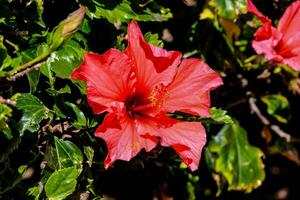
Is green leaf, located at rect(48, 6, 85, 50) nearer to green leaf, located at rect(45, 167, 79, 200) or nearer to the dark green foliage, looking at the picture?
the dark green foliage

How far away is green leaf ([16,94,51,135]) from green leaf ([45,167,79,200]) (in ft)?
0.46

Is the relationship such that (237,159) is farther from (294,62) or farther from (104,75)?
(104,75)

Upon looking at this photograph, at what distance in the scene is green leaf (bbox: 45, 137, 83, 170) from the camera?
1.47 m

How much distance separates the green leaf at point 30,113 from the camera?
4.67 feet

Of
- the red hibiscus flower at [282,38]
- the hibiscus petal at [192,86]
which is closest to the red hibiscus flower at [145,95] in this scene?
the hibiscus petal at [192,86]

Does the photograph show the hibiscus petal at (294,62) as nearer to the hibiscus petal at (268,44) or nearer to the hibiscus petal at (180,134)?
the hibiscus petal at (268,44)

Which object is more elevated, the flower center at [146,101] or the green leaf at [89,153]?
the flower center at [146,101]

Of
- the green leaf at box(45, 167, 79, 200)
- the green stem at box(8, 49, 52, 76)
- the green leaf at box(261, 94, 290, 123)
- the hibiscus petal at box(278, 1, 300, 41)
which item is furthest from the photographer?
the green leaf at box(261, 94, 290, 123)

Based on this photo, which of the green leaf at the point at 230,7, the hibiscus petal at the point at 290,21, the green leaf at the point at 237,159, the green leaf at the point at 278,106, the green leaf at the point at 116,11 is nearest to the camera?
the green leaf at the point at 116,11

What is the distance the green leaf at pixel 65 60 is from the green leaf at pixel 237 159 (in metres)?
0.98

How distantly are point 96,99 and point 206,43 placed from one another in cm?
94

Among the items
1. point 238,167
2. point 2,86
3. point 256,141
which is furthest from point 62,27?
point 256,141

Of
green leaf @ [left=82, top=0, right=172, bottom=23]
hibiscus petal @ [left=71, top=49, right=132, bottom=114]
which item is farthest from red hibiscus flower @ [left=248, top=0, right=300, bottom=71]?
hibiscus petal @ [left=71, top=49, right=132, bottom=114]

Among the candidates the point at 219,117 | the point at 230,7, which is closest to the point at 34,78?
the point at 219,117
